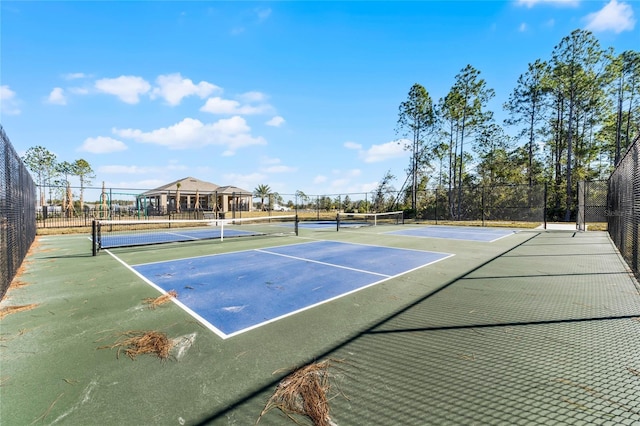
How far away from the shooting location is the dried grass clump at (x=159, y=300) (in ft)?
13.7

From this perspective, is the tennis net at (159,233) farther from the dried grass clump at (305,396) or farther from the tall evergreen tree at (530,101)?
the tall evergreen tree at (530,101)

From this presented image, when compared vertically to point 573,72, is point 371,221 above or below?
below

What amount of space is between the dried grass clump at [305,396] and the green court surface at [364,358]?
67mm

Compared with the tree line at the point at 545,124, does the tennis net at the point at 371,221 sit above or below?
below

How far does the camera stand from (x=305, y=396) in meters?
2.10

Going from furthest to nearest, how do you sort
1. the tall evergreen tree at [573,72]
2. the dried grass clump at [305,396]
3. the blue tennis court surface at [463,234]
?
1. the tall evergreen tree at [573,72]
2. the blue tennis court surface at [463,234]
3. the dried grass clump at [305,396]

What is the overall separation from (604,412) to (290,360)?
235 cm

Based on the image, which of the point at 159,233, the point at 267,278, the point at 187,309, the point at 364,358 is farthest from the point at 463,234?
the point at 159,233

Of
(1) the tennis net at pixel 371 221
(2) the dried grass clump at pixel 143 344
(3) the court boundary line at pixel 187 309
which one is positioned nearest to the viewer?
(2) the dried grass clump at pixel 143 344

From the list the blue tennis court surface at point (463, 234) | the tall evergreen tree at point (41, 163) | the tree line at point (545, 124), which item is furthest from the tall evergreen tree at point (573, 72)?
the tall evergreen tree at point (41, 163)

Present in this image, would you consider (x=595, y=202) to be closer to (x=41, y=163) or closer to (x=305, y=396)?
(x=305, y=396)

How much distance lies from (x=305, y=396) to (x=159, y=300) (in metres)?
3.26

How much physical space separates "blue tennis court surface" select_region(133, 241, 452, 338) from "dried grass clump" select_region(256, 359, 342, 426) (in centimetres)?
117

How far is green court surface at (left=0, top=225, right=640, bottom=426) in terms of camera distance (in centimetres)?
196
